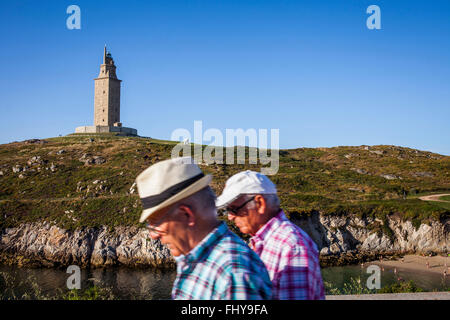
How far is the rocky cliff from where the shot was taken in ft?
125

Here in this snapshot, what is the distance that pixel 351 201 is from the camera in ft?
155

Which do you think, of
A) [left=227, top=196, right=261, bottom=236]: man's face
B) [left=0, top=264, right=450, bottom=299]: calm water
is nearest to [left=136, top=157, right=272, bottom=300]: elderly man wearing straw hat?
[left=227, top=196, right=261, bottom=236]: man's face

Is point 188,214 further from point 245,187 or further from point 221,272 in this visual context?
point 245,187

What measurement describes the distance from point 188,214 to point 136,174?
5245cm

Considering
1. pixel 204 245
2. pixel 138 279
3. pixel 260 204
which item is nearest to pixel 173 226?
pixel 204 245

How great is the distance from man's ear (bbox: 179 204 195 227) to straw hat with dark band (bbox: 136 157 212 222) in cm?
9

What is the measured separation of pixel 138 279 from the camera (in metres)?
32.1

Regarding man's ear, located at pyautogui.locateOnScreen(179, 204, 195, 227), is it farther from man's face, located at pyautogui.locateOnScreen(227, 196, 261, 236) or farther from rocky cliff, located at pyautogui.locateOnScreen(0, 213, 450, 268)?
rocky cliff, located at pyautogui.locateOnScreen(0, 213, 450, 268)

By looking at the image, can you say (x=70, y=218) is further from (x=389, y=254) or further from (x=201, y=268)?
(x=201, y=268)

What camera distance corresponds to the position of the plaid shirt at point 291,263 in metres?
3.62

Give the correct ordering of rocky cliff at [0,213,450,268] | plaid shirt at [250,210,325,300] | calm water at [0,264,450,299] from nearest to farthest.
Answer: plaid shirt at [250,210,325,300]
calm water at [0,264,450,299]
rocky cliff at [0,213,450,268]

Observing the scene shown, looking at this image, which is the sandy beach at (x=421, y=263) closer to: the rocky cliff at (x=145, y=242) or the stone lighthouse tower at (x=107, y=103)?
the rocky cliff at (x=145, y=242)

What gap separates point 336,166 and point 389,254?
29238mm
